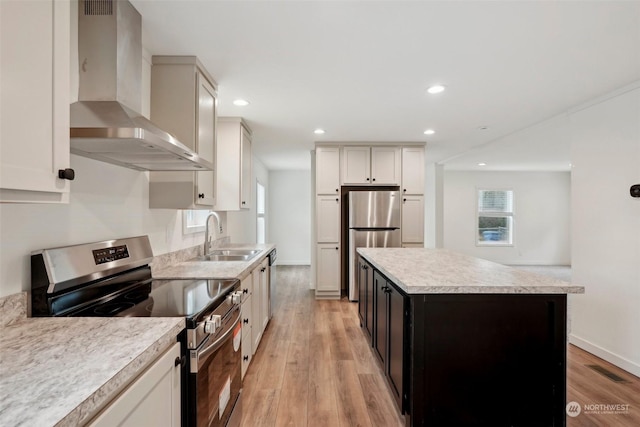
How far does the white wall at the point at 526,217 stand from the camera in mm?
8180

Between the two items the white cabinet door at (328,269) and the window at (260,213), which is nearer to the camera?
the white cabinet door at (328,269)

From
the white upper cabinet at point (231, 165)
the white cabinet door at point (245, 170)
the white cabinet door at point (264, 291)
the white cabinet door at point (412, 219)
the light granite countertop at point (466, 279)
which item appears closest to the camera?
the light granite countertop at point (466, 279)

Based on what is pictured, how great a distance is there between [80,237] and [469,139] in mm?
4797

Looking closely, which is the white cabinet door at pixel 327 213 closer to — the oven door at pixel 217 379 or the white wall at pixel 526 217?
the oven door at pixel 217 379

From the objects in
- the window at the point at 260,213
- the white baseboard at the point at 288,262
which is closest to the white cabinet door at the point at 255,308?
the window at the point at 260,213

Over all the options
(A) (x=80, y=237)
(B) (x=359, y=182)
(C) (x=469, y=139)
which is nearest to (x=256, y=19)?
(A) (x=80, y=237)

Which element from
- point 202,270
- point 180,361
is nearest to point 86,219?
point 202,270

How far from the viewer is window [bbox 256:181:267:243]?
6.32 m

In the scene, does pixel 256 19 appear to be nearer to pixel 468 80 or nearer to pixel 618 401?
pixel 468 80

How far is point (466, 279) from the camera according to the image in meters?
1.73

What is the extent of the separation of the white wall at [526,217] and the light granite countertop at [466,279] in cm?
638

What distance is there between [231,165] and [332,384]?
239 centimetres

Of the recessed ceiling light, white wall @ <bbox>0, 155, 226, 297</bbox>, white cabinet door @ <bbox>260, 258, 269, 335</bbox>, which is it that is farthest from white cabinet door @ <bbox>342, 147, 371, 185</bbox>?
white wall @ <bbox>0, 155, 226, 297</bbox>

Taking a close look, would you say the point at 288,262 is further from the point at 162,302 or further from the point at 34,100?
the point at 34,100
